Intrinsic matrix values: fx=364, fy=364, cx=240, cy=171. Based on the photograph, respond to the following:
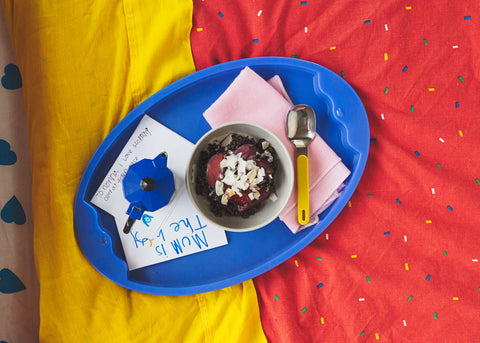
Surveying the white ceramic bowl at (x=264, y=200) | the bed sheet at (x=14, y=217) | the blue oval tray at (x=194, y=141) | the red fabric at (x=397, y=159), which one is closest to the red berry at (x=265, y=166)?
the white ceramic bowl at (x=264, y=200)

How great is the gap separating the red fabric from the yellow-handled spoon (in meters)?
0.14

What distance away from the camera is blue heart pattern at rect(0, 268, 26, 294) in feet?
2.15

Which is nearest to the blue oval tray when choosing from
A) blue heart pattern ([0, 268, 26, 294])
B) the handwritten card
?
the handwritten card

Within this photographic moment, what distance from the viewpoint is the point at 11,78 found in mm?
694

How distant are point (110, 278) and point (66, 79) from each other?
42 centimetres

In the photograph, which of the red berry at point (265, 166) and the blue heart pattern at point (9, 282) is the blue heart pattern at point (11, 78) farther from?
the red berry at point (265, 166)

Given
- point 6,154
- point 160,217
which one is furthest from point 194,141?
point 6,154

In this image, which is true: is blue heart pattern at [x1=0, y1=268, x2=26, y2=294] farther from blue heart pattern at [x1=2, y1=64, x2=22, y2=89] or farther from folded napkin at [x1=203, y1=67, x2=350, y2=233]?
folded napkin at [x1=203, y1=67, x2=350, y2=233]

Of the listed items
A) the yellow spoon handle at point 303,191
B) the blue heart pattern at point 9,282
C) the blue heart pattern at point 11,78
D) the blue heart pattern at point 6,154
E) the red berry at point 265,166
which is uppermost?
the blue heart pattern at point 11,78

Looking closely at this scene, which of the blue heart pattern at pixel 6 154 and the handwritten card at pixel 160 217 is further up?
the blue heart pattern at pixel 6 154

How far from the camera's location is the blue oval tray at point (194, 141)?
73 cm

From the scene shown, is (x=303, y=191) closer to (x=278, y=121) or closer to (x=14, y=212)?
(x=278, y=121)

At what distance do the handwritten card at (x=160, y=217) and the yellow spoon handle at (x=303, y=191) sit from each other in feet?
0.65

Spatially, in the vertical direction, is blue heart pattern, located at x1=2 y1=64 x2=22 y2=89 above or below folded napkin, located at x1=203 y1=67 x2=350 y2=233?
above
